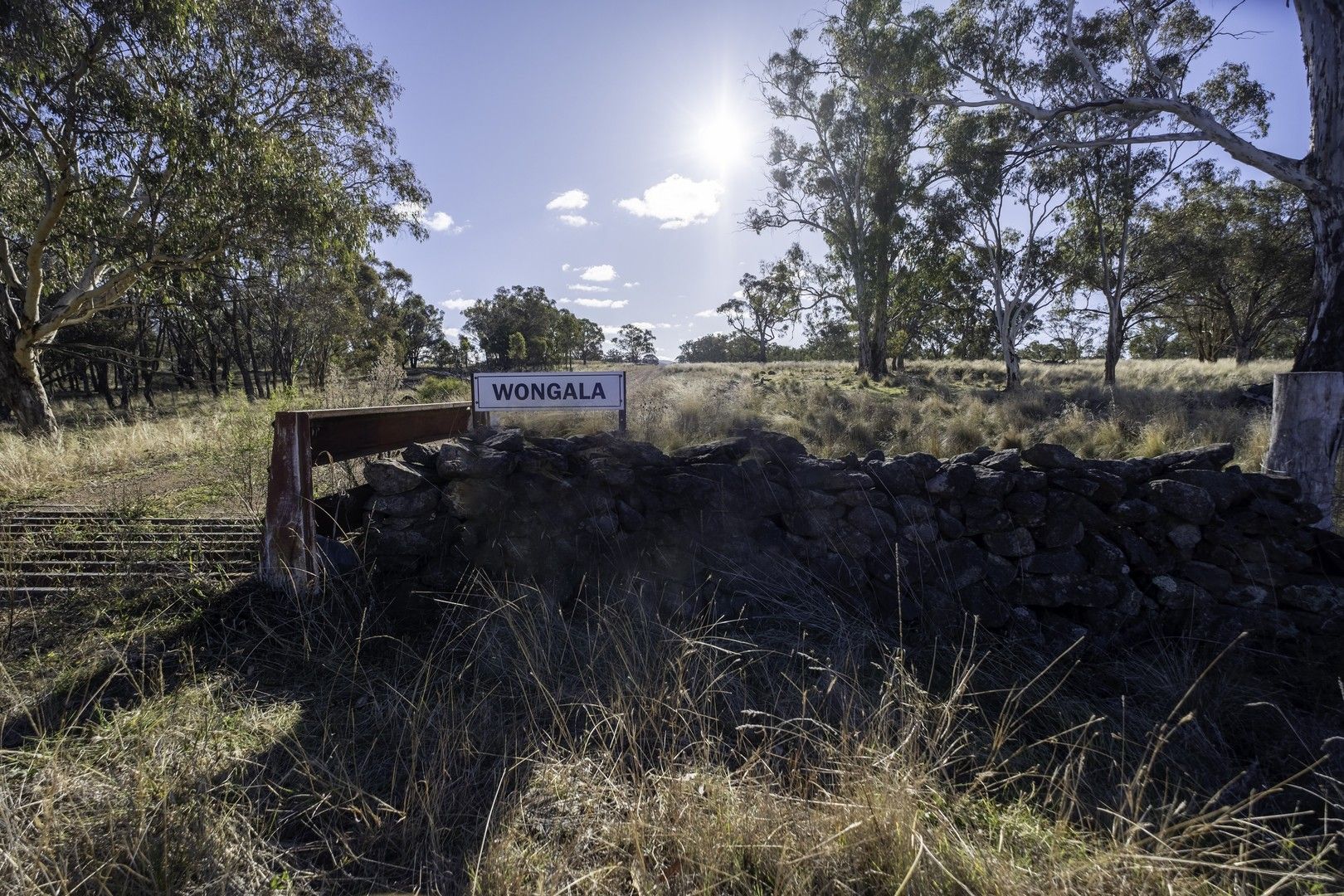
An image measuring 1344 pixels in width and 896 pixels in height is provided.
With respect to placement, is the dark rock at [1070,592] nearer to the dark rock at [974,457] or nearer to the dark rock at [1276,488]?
the dark rock at [974,457]

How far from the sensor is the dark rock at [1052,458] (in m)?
3.95

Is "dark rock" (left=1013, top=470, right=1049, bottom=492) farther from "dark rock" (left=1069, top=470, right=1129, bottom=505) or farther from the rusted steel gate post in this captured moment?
the rusted steel gate post

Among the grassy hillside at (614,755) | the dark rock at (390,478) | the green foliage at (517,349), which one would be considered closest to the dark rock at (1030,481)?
the grassy hillside at (614,755)

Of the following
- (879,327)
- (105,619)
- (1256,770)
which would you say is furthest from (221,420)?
(879,327)

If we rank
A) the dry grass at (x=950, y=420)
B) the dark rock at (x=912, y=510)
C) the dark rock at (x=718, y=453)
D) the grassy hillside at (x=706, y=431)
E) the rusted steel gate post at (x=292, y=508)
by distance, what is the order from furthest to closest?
the dry grass at (x=950, y=420)
the grassy hillside at (x=706, y=431)
the dark rock at (x=718, y=453)
the dark rock at (x=912, y=510)
the rusted steel gate post at (x=292, y=508)

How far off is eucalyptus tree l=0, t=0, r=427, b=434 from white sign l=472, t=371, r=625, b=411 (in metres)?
7.83

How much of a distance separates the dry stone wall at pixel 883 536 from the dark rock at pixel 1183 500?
0.01m

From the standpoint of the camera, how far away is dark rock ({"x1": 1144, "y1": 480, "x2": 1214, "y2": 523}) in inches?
148

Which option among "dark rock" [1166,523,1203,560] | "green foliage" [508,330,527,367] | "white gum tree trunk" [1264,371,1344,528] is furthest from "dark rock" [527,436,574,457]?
"green foliage" [508,330,527,367]

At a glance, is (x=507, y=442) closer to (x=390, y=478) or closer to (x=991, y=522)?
(x=390, y=478)

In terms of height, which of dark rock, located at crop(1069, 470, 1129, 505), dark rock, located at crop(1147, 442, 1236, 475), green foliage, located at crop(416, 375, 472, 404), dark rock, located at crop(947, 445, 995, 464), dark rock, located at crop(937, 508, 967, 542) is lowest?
dark rock, located at crop(937, 508, 967, 542)

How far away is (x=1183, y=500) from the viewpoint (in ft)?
12.5

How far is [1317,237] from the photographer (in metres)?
6.58

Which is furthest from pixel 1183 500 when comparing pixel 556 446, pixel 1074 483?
pixel 556 446
